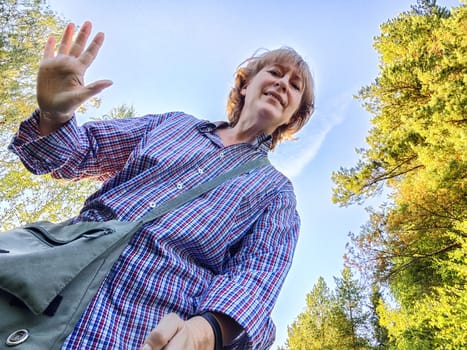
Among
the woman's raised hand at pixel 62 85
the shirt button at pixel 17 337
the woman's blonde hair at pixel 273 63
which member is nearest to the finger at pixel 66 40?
the woman's raised hand at pixel 62 85

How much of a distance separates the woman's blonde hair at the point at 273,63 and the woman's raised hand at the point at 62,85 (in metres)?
1.04

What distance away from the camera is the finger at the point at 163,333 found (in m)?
0.73

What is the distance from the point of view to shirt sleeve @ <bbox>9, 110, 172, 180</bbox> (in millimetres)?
1162

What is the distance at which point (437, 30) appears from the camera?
8234 millimetres

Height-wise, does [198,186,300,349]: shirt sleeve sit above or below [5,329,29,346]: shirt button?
above

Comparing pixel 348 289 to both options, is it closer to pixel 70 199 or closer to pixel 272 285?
pixel 70 199

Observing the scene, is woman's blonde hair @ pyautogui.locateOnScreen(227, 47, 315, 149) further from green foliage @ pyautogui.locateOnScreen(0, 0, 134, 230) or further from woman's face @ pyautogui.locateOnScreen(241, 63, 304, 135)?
green foliage @ pyautogui.locateOnScreen(0, 0, 134, 230)

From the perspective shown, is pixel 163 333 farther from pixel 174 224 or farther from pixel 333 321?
pixel 333 321

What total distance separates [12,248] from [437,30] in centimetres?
972

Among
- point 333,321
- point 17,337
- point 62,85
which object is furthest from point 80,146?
point 333,321

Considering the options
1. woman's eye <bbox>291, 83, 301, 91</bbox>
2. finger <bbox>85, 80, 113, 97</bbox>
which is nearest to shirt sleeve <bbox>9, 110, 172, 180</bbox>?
finger <bbox>85, 80, 113, 97</bbox>

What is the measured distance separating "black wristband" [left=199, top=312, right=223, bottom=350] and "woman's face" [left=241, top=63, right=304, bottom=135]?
1.06m

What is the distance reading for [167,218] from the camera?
1.16m

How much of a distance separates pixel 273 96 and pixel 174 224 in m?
0.95
